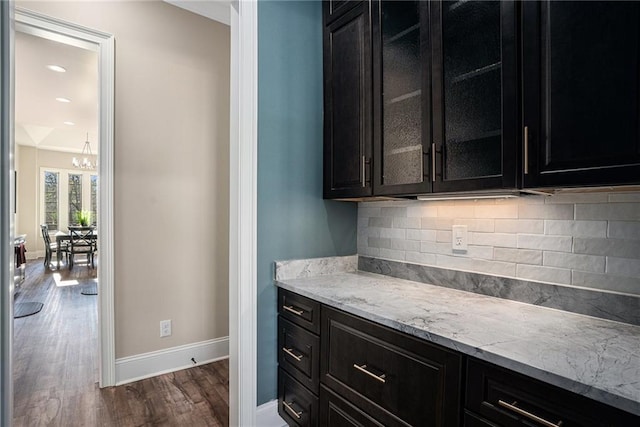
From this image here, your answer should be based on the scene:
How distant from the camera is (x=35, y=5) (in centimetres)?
222

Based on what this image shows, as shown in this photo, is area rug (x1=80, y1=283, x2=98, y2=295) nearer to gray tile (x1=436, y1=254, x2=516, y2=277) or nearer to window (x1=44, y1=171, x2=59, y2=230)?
window (x1=44, y1=171, x2=59, y2=230)

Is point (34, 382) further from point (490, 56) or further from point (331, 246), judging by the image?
point (490, 56)

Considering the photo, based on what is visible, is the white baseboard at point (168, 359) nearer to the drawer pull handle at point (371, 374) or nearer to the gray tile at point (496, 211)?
the drawer pull handle at point (371, 374)

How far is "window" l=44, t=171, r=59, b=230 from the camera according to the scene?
9164 millimetres

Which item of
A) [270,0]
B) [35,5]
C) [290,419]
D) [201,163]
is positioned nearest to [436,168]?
[270,0]

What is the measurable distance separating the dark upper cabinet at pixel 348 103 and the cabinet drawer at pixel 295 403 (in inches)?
39.7

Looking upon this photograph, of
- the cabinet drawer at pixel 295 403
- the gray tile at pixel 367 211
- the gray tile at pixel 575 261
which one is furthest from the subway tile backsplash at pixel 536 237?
the cabinet drawer at pixel 295 403

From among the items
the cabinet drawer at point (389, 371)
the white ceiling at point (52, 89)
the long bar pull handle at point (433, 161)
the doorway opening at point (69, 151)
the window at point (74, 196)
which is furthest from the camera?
the window at point (74, 196)

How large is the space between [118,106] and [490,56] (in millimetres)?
2393

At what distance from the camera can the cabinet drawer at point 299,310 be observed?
1.61 m

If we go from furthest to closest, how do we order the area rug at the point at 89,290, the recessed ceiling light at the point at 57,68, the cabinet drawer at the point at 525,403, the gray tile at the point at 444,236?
the area rug at the point at 89,290 < the recessed ceiling light at the point at 57,68 < the gray tile at the point at 444,236 < the cabinet drawer at the point at 525,403

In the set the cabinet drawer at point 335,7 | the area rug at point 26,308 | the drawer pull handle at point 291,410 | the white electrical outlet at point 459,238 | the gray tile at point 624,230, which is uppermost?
the cabinet drawer at point 335,7

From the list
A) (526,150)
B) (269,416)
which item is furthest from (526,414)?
(269,416)

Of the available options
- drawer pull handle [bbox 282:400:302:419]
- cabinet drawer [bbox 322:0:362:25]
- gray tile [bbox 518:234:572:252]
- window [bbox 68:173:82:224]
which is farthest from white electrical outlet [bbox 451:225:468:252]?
window [bbox 68:173:82:224]
